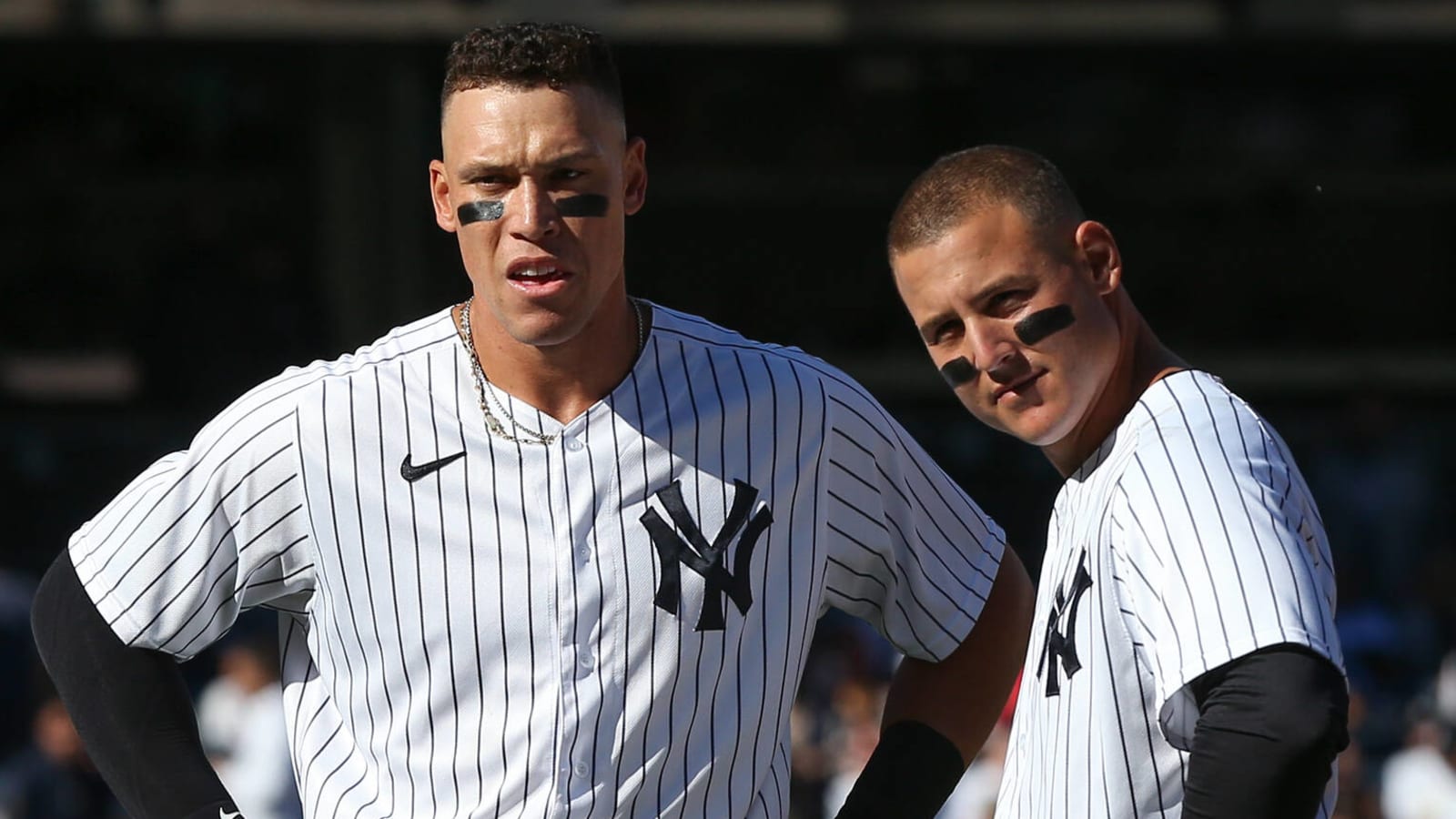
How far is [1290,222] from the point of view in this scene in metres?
10.6

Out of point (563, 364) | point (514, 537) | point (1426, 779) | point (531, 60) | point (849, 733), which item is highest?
point (531, 60)

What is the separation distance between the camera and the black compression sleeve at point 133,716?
8.42 feet

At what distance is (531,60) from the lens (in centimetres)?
245

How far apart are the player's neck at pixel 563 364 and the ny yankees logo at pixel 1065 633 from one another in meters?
0.65

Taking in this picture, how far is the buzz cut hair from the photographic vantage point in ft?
7.97

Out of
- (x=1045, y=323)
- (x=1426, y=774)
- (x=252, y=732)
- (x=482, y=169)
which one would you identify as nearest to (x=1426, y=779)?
(x=1426, y=774)

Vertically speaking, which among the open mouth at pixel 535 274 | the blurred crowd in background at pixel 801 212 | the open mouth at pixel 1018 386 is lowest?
the open mouth at pixel 1018 386

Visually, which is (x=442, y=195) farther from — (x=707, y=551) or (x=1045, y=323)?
(x=1045, y=323)

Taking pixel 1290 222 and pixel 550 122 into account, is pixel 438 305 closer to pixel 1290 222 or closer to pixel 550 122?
pixel 1290 222

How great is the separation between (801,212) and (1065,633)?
26.9ft

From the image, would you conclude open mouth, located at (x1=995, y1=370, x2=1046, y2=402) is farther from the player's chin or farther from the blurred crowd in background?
the blurred crowd in background

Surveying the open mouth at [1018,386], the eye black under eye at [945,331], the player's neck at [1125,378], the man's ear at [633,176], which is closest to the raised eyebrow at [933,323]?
the eye black under eye at [945,331]

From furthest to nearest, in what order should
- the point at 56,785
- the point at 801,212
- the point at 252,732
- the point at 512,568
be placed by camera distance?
the point at 801,212
the point at 56,785
the point at 252,732
the point at 512,568

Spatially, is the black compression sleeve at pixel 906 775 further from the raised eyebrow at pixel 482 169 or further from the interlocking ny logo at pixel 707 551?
the raised eyebrow at pixel 482 169
